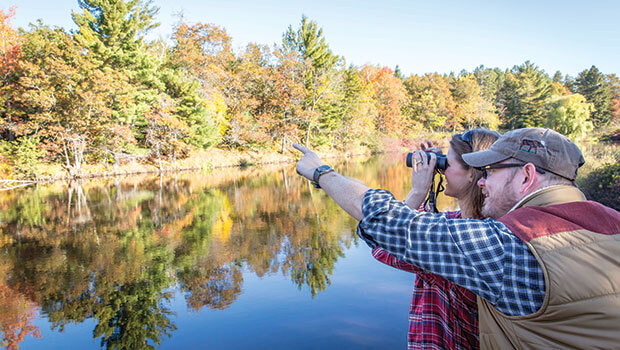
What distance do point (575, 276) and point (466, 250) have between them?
234 millimetres

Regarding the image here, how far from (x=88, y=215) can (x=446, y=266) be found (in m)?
11.4

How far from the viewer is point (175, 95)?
2422 cm

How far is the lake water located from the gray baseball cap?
307 centimetres

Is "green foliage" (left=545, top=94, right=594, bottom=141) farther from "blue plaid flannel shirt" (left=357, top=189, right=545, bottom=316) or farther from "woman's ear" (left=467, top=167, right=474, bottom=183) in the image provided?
"blue plaid flannel shirt" (left=357, top=189, right=545, bottom=316)

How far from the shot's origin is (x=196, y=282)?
5.38 meters

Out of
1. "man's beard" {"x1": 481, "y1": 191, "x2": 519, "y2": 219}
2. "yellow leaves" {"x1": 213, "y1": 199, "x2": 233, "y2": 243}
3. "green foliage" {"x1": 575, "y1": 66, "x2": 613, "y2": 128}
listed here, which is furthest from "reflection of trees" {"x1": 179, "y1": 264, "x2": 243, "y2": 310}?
"green foliage" {"x1": 575, "y1": 66, "x2": 613, "y2": 128}

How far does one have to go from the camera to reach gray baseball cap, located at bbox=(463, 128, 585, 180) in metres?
1.09

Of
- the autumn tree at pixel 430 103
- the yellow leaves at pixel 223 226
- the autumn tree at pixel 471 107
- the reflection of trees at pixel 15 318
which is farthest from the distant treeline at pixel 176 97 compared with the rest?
the reflection of trees at pixel 15 318

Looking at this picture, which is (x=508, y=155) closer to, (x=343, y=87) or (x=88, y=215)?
(x=88, y=215)

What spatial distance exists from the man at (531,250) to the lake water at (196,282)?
10.1 feet

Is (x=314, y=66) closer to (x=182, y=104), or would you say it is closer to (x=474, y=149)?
(x=182, y=104)

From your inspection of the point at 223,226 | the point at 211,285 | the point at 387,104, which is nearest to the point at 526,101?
the point at 387,104

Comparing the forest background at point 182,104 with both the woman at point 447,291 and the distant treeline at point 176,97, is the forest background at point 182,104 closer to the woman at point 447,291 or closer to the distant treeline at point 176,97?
the distant treeline at point 176,97

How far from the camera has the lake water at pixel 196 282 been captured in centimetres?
400
